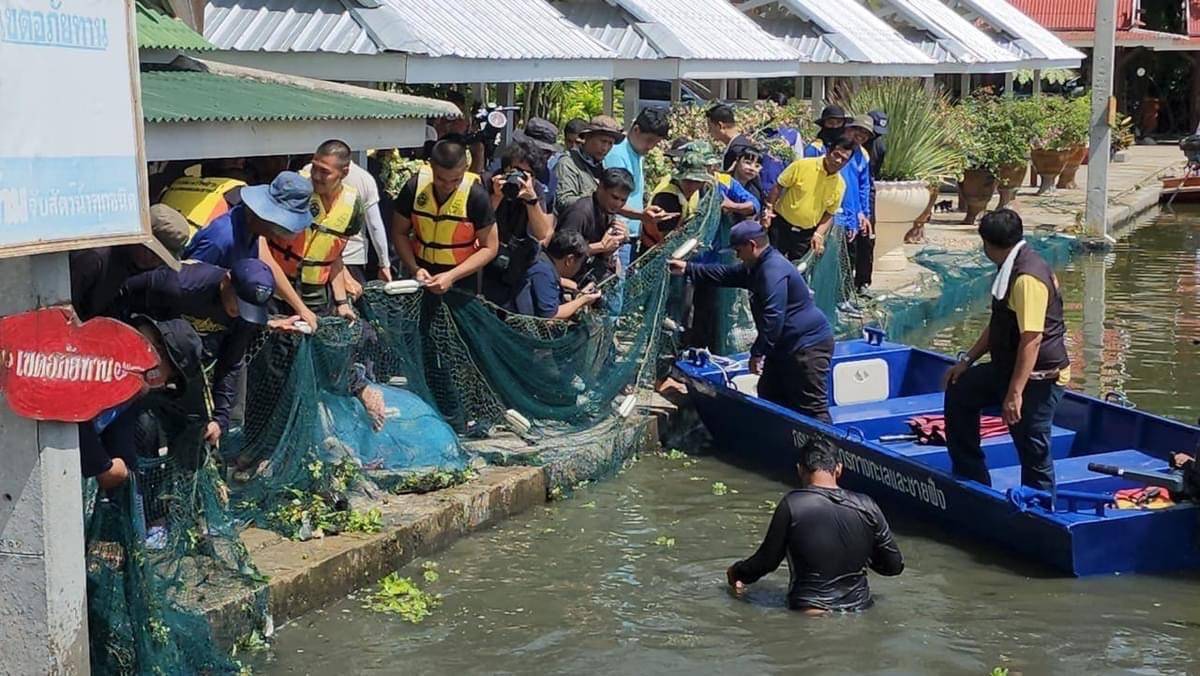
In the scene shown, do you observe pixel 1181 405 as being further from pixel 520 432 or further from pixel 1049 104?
pixel 1049 104

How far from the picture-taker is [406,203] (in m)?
9.34

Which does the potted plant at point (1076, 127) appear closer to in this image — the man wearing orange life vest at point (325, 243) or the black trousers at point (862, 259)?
the black trousers at point (862, 259)

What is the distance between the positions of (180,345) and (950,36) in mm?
23326

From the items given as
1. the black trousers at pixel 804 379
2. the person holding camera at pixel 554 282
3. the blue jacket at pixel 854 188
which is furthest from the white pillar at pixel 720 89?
the person holding camera at pixel 554 282

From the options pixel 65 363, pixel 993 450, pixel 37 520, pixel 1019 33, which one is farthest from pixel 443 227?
pixel 1019 33

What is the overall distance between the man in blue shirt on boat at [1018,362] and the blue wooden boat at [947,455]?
27 cm

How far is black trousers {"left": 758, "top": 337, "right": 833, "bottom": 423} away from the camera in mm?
10133

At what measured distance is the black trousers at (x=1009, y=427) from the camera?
8344 millimetres

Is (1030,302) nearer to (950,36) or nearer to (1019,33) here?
(950,36)

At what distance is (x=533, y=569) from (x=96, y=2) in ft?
13.6

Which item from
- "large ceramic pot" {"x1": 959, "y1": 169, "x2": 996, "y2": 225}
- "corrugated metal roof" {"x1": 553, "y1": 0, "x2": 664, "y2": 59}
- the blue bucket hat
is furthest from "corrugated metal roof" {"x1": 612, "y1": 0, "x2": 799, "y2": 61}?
the blue bucket hat

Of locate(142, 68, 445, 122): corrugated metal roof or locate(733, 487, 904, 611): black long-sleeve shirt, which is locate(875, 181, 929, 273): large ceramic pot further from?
locate(733, 487, 904, 611): black long-sleeve shirt

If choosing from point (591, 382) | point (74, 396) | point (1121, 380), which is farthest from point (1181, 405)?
point (74, 396)

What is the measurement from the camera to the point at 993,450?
32.0 ft
